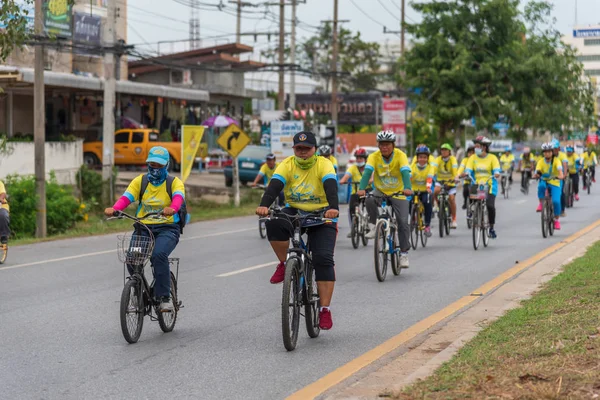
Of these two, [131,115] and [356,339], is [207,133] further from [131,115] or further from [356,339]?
[356,339]

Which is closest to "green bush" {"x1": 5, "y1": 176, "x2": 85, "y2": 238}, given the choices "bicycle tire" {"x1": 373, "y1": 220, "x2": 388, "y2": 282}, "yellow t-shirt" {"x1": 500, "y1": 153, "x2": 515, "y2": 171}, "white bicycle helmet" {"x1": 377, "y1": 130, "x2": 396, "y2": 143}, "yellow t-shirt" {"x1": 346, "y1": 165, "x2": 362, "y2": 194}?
"yellow t-shirt" {"x1": 346, "y1": 165, "x2": 362, "y2": 194}

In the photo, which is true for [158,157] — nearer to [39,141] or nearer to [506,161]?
[39,141]

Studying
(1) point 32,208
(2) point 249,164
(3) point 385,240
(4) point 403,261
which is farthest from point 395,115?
(3) point 385,240

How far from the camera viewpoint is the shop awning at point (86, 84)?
29.5 meters

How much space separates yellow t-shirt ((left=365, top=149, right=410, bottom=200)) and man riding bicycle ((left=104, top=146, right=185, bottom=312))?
4836 millimetres

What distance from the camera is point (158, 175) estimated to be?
9328 mm

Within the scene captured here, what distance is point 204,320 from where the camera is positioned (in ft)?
34.2

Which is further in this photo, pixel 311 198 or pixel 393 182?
pixel 393 182

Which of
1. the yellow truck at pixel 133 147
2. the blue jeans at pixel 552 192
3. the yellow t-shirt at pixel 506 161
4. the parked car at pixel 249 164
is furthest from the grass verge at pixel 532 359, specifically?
the yellow truck at pixel 133 147

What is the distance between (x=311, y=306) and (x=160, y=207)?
5.25 ft

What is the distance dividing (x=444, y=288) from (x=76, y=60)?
36.6m

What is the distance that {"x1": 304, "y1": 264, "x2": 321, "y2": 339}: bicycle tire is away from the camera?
886 centimetres

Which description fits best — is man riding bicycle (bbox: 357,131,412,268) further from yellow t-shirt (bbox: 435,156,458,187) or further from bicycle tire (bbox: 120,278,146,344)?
yellow t-shirt (bbox: 435,156,458,187)

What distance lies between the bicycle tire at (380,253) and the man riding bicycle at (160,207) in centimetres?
455
